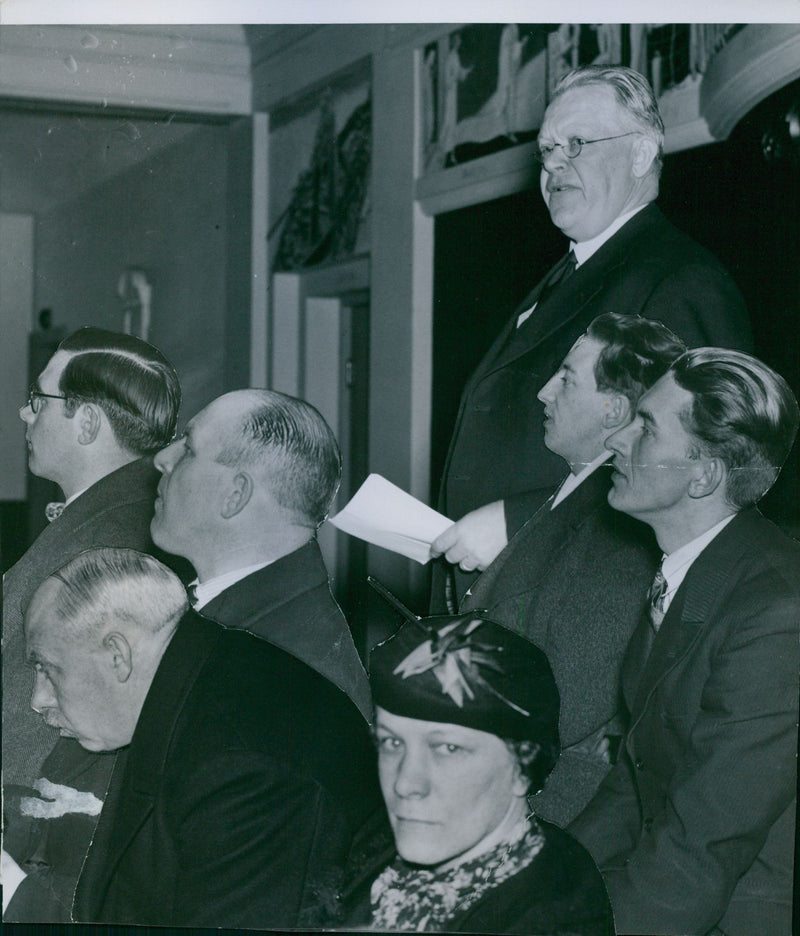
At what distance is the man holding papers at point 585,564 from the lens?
2.27 metres

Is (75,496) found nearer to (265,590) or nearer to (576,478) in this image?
(265,590)

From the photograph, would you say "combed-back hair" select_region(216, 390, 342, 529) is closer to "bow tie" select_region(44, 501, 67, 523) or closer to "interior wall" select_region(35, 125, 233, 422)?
"interior wall" select_region(35, 125, 233, 422)

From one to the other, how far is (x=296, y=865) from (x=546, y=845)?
53cm

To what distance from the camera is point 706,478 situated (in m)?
2.27

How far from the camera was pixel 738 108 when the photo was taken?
89.3 inches

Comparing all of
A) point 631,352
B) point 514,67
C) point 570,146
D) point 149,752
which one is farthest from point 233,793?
point 514,67

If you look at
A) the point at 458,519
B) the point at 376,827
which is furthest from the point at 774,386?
the point at 376,827

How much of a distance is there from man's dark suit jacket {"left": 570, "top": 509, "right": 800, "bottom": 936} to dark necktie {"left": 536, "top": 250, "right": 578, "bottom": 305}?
0.65m

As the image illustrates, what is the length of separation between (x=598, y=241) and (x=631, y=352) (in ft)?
0.87

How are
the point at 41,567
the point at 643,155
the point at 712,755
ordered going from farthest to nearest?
the point at 41,567 < the point at 643,155 < the point at 712,755

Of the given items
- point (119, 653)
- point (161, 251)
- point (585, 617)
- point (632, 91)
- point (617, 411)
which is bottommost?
point (119, 653)

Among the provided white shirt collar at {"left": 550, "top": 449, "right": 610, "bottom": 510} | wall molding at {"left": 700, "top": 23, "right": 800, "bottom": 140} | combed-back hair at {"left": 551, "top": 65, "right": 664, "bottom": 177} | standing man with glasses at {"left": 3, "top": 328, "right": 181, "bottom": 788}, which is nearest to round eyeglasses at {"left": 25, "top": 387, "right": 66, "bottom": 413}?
standing man with glasses at {"left": 3, "top": 328, "right": 181, "bottom": 788}

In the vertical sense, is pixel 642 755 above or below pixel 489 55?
below

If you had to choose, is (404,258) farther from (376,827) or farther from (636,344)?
(376,827)
